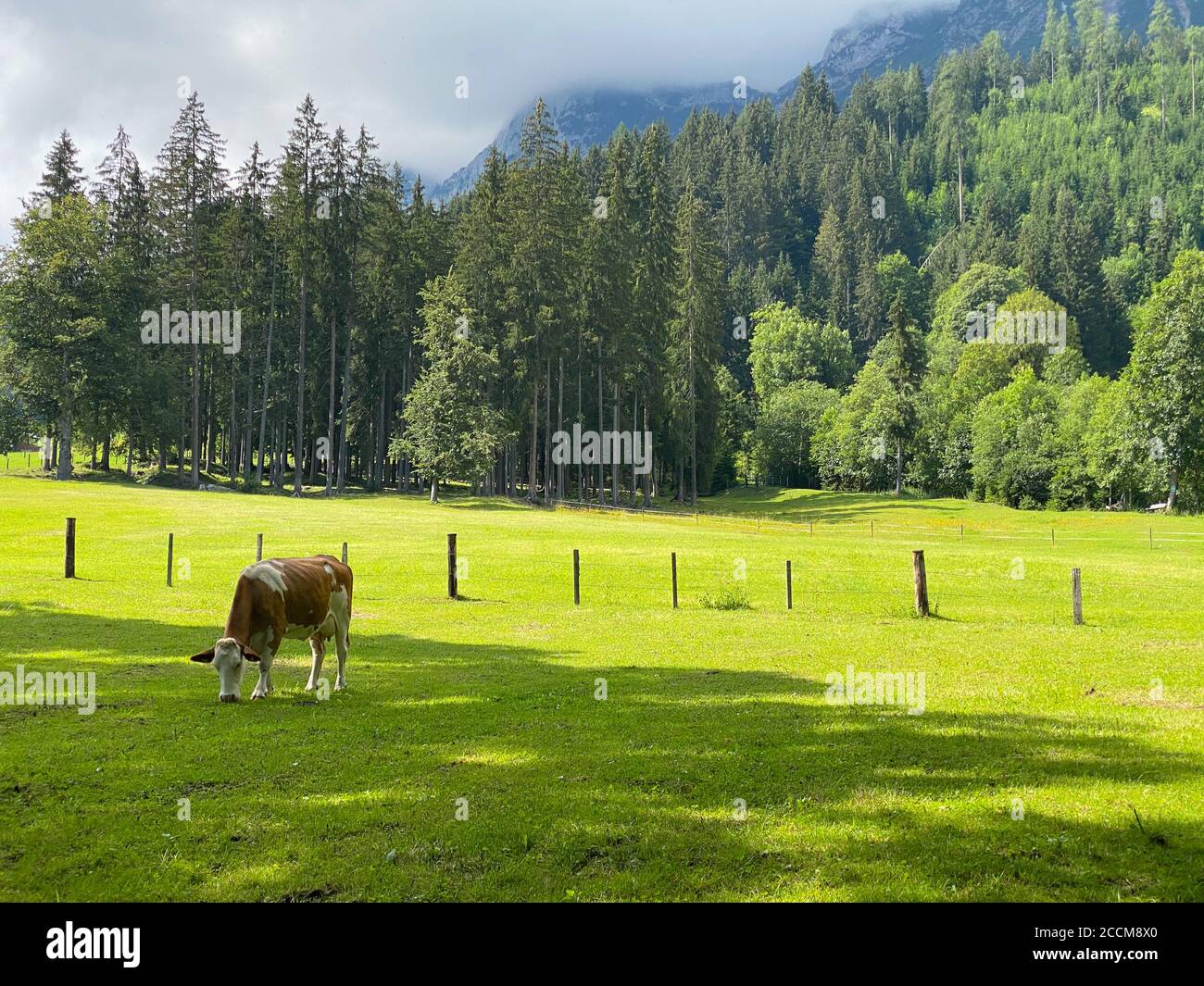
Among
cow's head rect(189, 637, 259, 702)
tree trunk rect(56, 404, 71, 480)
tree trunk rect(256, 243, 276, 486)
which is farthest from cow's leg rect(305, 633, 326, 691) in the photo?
tree trunk rect(56, 404, 71, 480)

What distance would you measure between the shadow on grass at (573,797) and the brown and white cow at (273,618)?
54cm

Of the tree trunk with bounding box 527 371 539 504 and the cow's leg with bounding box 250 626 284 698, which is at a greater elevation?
the tree trunk with bounding box 527 371 539 504

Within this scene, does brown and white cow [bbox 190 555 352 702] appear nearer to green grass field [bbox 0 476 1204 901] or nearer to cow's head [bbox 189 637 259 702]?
cow's head [bbox 189 637 259 702]

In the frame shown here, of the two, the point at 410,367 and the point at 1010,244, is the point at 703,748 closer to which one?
the point at 410,367

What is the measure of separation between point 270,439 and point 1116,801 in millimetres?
92253

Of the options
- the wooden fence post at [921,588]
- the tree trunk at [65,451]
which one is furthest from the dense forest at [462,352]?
the wooden fence post at [921,588]

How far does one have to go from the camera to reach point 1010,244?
150125mm

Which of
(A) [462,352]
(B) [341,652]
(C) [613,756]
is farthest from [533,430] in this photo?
(C) [613,756]

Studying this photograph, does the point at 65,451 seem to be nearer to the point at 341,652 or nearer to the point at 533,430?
the point at 533,430

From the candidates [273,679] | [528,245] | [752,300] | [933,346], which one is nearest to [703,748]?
[273,679]

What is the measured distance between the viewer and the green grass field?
655 cm

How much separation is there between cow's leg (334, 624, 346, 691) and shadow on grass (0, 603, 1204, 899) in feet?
1.69

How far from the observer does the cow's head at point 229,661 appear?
39.2ft

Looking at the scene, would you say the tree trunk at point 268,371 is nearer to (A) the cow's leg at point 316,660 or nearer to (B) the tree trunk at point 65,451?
(B) the tree trunk at point 65,451
